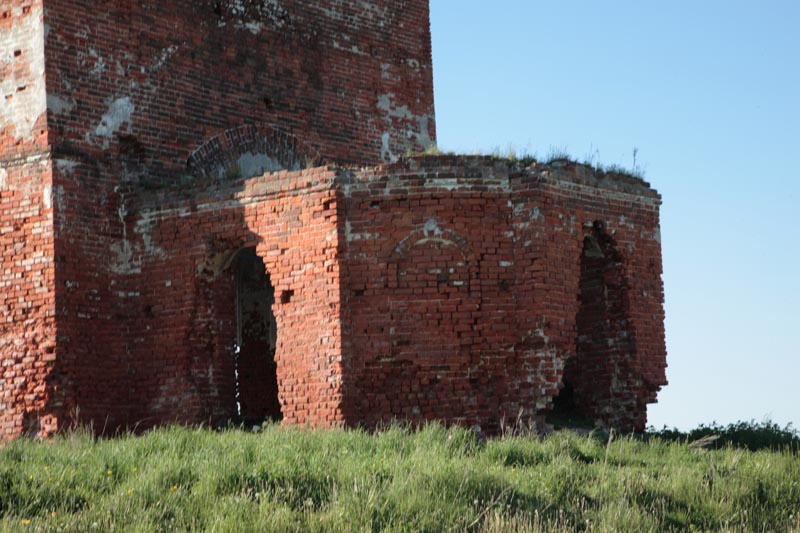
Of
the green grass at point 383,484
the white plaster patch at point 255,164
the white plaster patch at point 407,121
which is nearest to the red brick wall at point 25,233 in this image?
the green grass at point 383,484

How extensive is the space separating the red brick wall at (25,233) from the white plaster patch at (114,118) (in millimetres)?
735

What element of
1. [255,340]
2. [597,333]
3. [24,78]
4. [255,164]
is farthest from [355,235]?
[24,78]

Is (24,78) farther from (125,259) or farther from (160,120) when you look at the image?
(125,259)

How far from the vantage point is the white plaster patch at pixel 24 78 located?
15.0 meters

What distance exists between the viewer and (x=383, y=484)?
10.6m

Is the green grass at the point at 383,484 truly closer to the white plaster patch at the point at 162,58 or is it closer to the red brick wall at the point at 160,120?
the red brick wall at the point at 160,120

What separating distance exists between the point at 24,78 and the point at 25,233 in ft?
6.03

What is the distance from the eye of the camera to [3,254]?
588 inches

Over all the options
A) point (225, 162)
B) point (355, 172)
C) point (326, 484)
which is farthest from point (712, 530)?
point (225, 162)

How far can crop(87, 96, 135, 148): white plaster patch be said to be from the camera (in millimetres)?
15359

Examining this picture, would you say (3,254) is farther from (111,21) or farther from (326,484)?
(326,484)

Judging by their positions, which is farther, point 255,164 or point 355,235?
point 255,164

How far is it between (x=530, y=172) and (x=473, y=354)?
83.4 inches

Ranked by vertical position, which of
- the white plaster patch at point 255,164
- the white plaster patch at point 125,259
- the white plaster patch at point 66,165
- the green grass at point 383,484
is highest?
the white plaster patch at point 255,164
